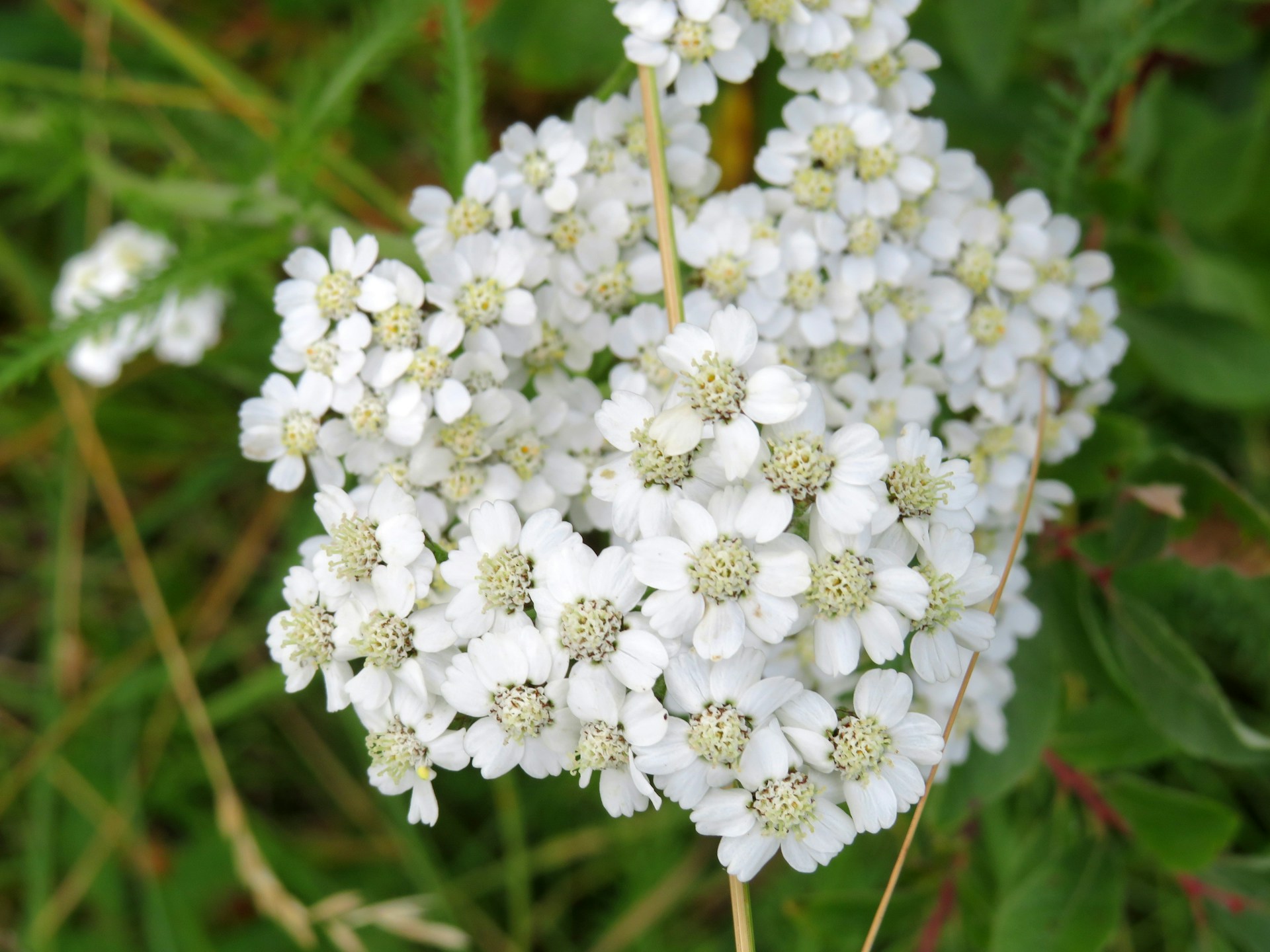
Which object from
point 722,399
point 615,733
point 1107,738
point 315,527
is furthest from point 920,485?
point 315,527

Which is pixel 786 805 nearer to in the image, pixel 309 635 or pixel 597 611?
pixel 597 611

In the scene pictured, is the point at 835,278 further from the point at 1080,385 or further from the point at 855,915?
the point at 855,915

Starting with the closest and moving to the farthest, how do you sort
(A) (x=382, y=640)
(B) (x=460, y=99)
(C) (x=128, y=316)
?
1. (A) (x=382, y=640)
2. (B) (x=460, y=99)
3. (C) (x=128, y=316)

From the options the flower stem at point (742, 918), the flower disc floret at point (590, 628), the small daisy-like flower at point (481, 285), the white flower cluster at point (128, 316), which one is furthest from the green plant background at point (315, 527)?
the flower disc floret at point (590, 628)

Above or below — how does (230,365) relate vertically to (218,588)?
above

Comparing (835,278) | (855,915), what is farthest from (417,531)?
(855,915)

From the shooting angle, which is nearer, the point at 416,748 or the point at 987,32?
the point at 416,748

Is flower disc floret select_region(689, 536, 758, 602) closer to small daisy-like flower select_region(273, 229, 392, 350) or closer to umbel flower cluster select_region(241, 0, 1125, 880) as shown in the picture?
umbel flower cluster select_region(241, 0, 1125, 880)

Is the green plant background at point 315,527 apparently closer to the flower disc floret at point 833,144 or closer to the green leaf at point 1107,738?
Answer: the green leaf at point 1107,738
